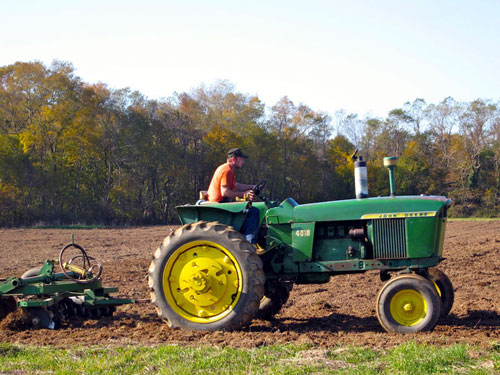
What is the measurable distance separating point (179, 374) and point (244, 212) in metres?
2.53

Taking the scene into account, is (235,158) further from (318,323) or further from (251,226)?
(318,323)

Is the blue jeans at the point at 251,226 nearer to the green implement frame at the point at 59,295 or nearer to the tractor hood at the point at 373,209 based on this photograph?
the tractor hood at the point at 373,209

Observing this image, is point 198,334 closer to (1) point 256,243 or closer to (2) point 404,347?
(1) point 256,243

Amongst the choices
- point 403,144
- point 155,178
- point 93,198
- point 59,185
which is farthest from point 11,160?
point 403,144

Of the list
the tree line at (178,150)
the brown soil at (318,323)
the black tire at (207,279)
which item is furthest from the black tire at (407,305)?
the tree line at (178,150)

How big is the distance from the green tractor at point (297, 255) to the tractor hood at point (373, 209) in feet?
0.04

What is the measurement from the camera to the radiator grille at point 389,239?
20.9ft

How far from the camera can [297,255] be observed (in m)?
6.61

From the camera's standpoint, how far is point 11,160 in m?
35.8

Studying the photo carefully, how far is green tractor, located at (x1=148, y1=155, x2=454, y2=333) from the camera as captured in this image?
618cm

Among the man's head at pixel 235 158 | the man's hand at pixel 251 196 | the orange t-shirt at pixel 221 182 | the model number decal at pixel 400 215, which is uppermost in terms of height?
the man's head at pixel 235 158

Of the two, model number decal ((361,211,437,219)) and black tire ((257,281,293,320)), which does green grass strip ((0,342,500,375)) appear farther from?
black tire ((257,281,293,320))

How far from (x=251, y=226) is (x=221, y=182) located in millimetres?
696

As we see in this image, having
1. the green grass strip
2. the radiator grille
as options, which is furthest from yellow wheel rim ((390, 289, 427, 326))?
the green grass strip
